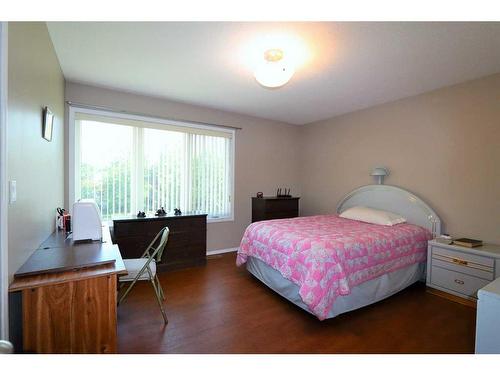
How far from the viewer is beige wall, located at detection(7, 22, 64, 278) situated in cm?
123

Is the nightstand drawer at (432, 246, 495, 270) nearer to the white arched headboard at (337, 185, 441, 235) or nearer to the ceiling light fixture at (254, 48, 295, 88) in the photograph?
the white arched headboard at (337, 185, 441, 235)

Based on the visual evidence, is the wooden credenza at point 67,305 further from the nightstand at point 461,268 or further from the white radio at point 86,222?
the nightstand at point 461,268

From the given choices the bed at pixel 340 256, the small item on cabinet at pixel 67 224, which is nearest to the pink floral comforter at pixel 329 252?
the bed at pixel 340 256

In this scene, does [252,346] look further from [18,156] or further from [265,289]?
[18,156]

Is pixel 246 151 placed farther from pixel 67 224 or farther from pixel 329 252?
pixel 67 224

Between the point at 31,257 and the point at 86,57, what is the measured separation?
6.31 ft

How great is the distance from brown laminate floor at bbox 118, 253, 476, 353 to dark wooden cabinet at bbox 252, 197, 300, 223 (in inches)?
60.9

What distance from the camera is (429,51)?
2.10 m

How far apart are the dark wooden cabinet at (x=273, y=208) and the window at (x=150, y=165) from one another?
1.63ft

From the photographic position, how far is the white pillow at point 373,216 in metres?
3.08

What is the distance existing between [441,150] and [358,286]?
6.95 feet

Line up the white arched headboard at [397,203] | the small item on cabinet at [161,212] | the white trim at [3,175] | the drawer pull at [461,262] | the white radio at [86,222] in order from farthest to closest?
the small item on cabinet at [161,212] → the white arched headboard at [397,203] → the drawer pull at [461,262] → the white radio at [86,222] → the white trim at [3,175]

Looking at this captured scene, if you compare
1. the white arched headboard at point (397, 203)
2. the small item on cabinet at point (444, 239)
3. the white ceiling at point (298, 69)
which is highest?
the white ceiling at point (298, 69)

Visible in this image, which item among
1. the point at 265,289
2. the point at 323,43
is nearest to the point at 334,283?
the point at 265,289
